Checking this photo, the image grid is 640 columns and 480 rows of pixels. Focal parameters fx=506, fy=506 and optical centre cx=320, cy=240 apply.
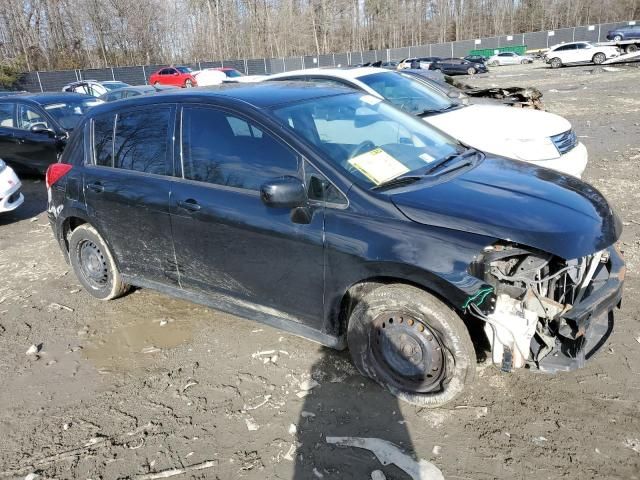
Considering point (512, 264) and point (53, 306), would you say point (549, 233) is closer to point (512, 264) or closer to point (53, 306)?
point (512, 264)

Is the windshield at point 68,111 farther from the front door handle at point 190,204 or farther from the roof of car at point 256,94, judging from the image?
the front door handle at point 190,204

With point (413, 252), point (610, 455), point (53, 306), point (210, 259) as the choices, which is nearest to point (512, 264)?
point (413, 252)

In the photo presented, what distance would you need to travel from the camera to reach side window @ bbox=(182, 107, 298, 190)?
323 cm

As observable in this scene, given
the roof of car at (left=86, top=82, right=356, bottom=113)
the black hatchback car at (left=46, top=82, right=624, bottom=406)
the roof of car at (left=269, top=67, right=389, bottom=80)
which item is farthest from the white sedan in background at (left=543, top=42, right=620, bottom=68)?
the black hatchback car at (left=46, top=82, right=624, bottom=406)

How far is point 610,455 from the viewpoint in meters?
2.62

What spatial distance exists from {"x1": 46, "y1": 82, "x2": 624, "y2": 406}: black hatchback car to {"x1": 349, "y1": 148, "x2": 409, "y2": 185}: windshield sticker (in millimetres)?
13

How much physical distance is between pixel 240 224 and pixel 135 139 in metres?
1.33

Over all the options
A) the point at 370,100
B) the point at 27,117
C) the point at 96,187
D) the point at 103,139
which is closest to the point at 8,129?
the point at 27,117

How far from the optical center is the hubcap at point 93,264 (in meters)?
4.59

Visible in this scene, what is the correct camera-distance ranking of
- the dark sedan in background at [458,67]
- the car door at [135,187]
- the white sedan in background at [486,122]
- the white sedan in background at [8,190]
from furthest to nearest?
the dark sedan in background at [458,67] < the white sedan in background at [8,190] < the white sedan in background at [486,122] < the car door at [135,187]

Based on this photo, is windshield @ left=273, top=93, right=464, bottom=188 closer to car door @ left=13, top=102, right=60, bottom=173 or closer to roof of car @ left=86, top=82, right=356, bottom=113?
roof of car @ left=86, top=82, right=356, bottom=113

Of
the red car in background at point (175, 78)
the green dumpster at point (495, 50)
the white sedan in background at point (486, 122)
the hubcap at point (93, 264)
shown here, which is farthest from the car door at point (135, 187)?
the green dumpster at point (495, 50)

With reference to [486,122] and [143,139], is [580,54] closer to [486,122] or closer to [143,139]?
[486,122]

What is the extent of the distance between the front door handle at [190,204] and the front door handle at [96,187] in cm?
98
